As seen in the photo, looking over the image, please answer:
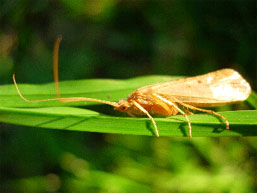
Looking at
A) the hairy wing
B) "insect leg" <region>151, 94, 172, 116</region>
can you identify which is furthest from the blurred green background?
"insect leg" <region>151, 94, 172, 116</region>

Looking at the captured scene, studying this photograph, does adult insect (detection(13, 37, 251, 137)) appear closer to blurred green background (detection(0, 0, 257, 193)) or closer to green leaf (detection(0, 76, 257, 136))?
green leaf (detection(0, 76, 257, 136))

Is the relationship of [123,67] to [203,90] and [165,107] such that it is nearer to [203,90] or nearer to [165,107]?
[203,90]

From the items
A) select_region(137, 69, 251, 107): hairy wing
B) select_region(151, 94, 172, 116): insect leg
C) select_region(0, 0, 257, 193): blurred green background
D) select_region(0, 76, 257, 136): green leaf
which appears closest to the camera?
select_region(0, 76, 257, 136): green leaf

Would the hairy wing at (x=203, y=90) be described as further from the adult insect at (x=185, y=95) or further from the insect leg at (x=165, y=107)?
the insect leg at (x=165, y=107)

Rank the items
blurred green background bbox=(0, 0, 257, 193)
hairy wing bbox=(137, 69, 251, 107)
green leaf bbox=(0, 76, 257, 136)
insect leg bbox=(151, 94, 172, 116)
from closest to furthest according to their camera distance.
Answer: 1. green leaf bbox=(0, 76, 257, 136)
2. insect leg bbox=(151, 94, 172, 116)
3. hairy wing bbox=(137, 69, 251, 107)
4. blurred green background bbox=(0, 0, 257, 193)

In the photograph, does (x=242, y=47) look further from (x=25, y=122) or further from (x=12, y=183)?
(x=12, y=183)

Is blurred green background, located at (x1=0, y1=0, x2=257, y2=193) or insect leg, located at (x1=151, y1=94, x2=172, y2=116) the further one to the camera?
blurred green background, located at (x1=0, y1=0, x2=257, y2=193)

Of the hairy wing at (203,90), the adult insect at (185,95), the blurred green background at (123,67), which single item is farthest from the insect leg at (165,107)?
the blurred green background at (123,67)
